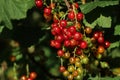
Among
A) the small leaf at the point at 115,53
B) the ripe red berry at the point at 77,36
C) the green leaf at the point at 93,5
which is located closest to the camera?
the ripe red berry at the point at 77,36

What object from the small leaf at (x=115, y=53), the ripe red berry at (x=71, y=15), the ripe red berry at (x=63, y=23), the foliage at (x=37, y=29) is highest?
the ripe red berry at (x=71, y=15)

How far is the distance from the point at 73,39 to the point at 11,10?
637 millimetres

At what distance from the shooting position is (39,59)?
4.19 metres

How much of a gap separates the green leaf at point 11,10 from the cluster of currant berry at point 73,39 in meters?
0.16

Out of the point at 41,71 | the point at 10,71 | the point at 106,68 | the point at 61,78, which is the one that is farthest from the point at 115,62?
the point at 10,71

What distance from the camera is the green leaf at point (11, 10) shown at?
307 centimetres

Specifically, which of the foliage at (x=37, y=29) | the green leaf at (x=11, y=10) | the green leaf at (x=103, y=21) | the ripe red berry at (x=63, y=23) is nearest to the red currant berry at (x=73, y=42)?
the ripe red berry at (x=63, y=23)

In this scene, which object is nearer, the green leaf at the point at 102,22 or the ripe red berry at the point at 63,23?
the ripe red berry at the point at 63,23

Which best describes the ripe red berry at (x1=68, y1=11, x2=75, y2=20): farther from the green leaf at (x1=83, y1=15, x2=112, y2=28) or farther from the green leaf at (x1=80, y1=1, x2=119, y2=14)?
the green leaf at (x1=83, y1=15, x2=112, y2=28)

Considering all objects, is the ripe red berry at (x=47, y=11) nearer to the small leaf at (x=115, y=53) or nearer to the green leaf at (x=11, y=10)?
the green leaf at (x=11, y=10)

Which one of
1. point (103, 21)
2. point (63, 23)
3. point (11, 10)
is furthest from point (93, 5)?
point (11, 10)

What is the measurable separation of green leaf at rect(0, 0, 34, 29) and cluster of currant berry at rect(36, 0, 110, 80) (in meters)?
0.16

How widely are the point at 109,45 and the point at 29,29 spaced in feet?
3.18

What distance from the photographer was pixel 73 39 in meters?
2.81
